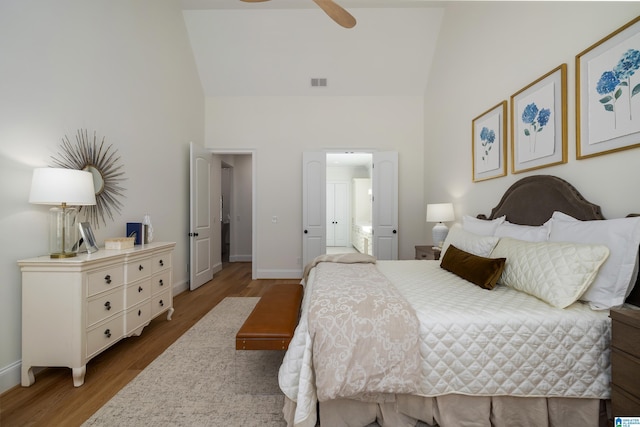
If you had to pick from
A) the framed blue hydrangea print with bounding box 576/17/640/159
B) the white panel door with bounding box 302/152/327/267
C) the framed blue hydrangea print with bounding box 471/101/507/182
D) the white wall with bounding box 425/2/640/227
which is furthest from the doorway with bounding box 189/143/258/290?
the framed blue hydrangea print with bounding box 576/17/640/159

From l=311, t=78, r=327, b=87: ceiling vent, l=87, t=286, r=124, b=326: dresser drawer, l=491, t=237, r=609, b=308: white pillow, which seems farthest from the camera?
l=311, t=78, r=327, b=87: ceiling vent

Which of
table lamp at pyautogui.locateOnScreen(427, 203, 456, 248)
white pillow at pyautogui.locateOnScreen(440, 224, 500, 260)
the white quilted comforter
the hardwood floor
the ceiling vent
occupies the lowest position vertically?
the hardwood floor

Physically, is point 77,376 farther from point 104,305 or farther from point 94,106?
point 94,106

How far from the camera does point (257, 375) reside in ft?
6.09

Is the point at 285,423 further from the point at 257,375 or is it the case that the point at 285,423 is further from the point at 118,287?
the point at 118,287

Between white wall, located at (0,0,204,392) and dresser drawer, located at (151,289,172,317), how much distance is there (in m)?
0.77

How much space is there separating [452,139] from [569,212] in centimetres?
198

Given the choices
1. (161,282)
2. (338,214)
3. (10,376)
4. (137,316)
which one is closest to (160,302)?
(161,282)

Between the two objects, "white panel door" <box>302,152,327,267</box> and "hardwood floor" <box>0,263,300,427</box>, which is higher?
"white panel door" <box>302,152,327,267</box>

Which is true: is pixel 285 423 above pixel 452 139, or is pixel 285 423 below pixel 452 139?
below

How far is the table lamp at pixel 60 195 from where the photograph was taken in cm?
171

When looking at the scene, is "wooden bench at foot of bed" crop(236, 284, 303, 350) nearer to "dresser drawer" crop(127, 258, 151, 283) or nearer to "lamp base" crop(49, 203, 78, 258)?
"dresser drawer" crop(127, 258, 151, 283)

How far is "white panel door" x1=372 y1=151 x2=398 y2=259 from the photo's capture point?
442cm

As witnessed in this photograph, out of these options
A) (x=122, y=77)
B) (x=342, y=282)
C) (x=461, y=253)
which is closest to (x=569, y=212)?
(x=461, y=253)
